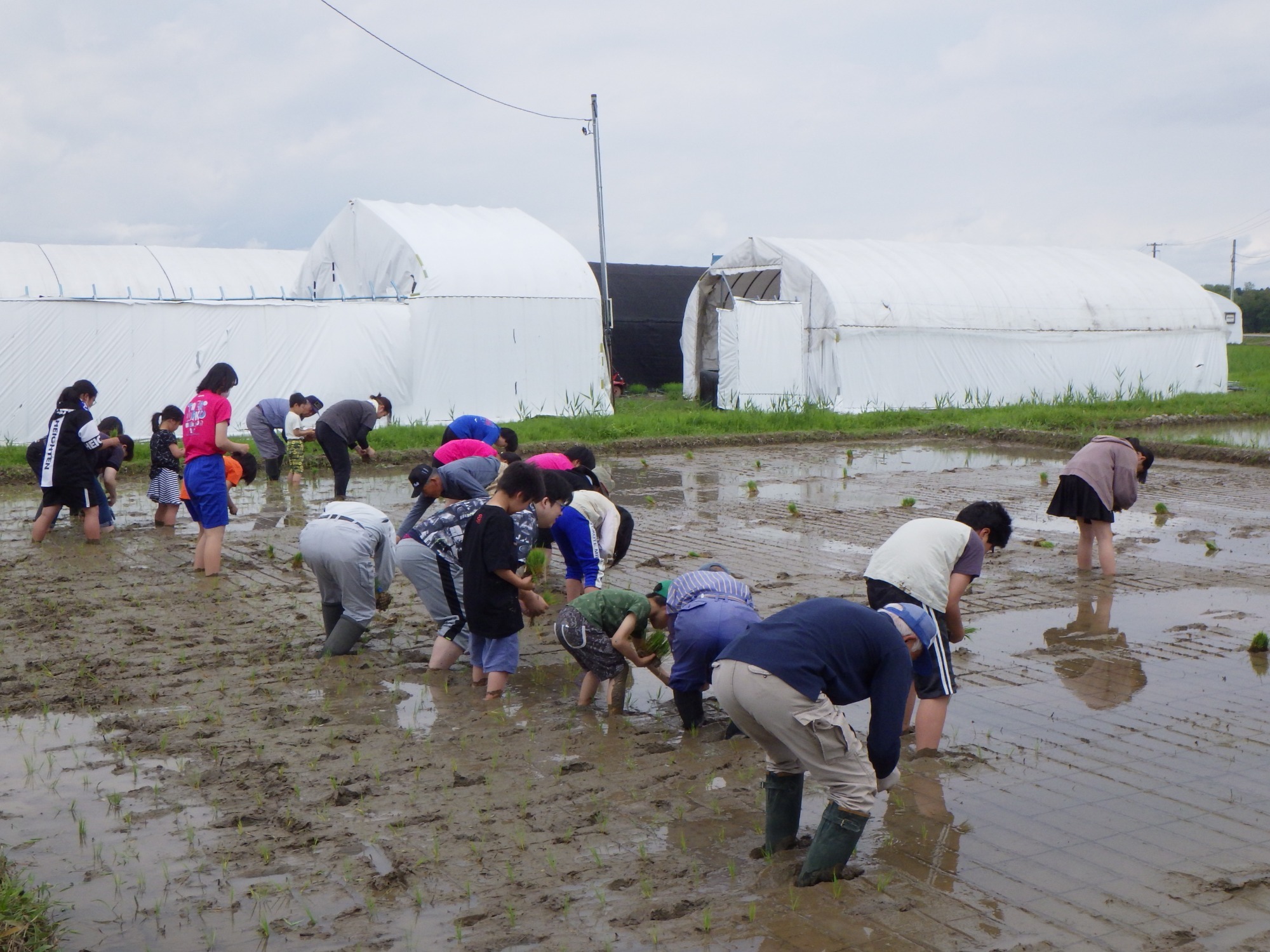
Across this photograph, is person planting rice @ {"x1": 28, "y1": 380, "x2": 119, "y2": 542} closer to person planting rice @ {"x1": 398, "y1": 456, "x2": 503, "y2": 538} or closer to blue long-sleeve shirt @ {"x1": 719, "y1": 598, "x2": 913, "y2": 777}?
person planting rice @ {"x1": 398, "y1": 456, "x2": 503, "y2": 538}

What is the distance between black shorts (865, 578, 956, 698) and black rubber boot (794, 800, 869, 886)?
1369mm

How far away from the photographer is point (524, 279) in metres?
23.3

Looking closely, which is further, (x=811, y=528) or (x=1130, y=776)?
(x=811, y=528)

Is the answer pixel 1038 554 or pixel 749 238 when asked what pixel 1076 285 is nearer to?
pixel 749 238

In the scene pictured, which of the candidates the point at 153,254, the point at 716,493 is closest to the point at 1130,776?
the point at 716,493

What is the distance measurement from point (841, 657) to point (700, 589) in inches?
66.1

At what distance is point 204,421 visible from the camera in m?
9.46

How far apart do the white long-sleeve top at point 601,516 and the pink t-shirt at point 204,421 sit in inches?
130

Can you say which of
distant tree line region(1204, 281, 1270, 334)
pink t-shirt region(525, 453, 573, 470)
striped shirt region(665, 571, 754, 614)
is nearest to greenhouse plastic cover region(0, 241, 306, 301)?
pink t-shirt region(525, 453, 573, 470)

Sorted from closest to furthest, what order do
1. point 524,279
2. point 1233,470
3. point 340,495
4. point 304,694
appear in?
point 304,694 < point 340,495 < point 1233,470 < point 524,279

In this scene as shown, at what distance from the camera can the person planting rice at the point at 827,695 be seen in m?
4.01

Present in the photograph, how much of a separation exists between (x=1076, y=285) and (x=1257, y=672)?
77.8 ft

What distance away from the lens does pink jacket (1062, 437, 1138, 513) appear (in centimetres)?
920

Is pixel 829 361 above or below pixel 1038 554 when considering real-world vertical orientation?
above
